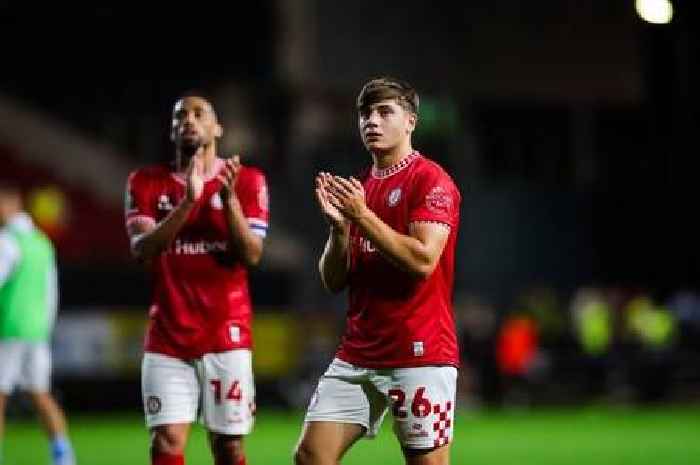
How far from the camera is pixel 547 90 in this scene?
2998 cm

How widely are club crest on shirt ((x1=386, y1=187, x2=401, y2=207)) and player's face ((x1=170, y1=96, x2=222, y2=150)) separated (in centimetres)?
164

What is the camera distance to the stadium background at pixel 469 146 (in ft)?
84.2

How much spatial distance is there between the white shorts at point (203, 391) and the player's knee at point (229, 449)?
38 mm

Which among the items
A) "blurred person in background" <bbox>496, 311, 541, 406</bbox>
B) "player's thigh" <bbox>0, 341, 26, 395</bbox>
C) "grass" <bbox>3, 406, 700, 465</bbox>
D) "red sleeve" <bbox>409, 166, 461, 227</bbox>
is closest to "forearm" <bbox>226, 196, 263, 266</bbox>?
"red sleeve" <bbox>409, 166, 461, 227</bbox>

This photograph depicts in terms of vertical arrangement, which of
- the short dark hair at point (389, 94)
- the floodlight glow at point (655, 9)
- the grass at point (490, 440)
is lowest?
the grass at point (490, 440)

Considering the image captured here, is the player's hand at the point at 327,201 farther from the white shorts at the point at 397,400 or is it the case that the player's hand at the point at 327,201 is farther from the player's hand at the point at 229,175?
the player's hand at the point at 229,175

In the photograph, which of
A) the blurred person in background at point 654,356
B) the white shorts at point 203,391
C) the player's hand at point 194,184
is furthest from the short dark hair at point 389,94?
the blurred person in background at point 654,356

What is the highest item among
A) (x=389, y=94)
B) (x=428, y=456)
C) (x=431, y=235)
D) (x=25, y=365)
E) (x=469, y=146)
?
(x=469, y=146)

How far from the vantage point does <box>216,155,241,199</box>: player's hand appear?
773 cm

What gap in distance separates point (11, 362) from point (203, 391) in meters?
3.92

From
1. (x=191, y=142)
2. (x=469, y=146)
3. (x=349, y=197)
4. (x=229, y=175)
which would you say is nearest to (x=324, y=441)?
(x=349, y=197)

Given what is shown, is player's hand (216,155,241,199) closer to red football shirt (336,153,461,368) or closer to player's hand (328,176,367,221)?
red football shirt (336,153,461,368)

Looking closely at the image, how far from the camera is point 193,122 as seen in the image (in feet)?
27.0

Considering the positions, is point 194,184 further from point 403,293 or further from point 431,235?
point 431,235
